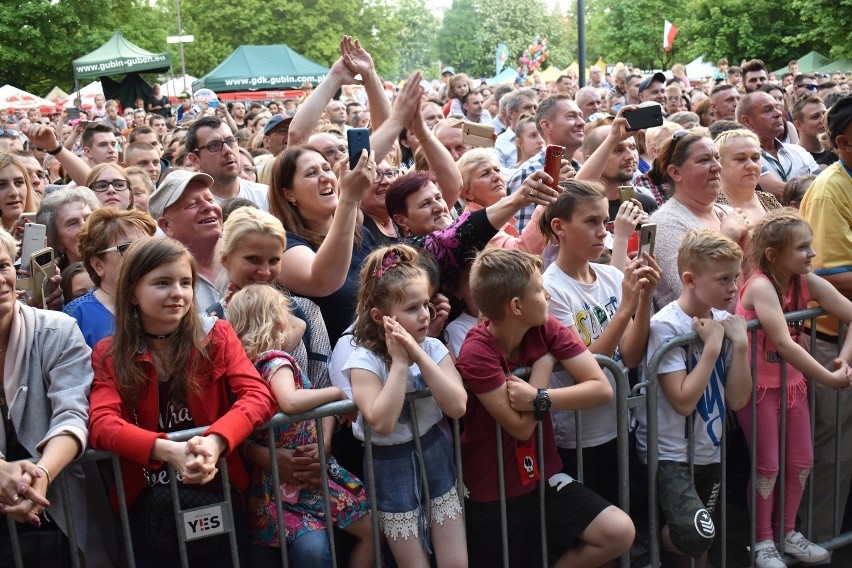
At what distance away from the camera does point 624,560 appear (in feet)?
12.8

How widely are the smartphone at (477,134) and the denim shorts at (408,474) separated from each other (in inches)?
107

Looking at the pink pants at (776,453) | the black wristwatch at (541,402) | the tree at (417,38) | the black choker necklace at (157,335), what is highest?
the black choker necklace at (157,335)

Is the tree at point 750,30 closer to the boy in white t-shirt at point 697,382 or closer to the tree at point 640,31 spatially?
the tree at point 640,31

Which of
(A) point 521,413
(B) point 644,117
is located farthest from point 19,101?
(A) point 521,413

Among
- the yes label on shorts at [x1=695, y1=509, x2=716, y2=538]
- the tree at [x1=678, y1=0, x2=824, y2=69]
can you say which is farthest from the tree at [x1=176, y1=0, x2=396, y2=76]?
the yes label on shorts at [x1=695, y1=509, x2=716, y2=538]

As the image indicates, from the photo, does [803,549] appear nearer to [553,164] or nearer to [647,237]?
[647,237]

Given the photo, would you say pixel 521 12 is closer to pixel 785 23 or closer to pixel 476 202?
pixel 785 23

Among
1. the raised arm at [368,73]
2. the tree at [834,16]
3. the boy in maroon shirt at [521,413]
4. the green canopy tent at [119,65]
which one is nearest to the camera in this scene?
the boy in maroon shirt at [521,413]

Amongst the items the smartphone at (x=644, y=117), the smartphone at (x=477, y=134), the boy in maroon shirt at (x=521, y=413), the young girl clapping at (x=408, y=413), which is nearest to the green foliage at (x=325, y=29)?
the smartphone at (x=477, y=134)

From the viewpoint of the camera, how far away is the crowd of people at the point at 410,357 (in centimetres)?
319

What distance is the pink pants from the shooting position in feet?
14.1

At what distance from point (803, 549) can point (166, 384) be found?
10.5 ft

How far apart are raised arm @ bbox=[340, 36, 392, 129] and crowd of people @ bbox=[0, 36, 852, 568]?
0.10ft

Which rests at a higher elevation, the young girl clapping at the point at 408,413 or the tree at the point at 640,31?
the young girl clapping at the point at 408,413
